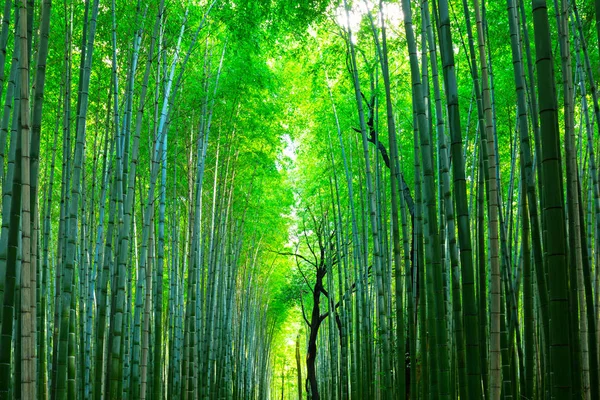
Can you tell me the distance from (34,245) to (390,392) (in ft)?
9.72

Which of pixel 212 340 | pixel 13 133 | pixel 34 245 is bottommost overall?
pixel 212 340

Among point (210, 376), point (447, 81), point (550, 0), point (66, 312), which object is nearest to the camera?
point (447, 81)

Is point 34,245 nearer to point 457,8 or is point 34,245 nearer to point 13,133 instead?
point 13,133

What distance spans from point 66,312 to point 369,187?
2.80 metres

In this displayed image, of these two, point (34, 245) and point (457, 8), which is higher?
point (457, 8)

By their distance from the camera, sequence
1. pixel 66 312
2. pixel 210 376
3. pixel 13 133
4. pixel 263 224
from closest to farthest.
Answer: pixel 13 133
pixel 66 312
pixel 210 376
pixel 263 224

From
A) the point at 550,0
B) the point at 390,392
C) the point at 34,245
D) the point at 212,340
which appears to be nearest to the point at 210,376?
the point at 212,340

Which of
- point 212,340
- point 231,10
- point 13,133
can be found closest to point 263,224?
point 212,340

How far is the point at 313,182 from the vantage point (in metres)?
10.8

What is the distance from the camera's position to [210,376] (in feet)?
23.7

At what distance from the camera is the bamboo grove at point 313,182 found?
2.44m

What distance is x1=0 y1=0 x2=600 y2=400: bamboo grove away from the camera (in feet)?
7.99

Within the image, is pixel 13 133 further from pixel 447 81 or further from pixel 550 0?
pixel 550 0

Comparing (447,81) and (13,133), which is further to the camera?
(13,133)
